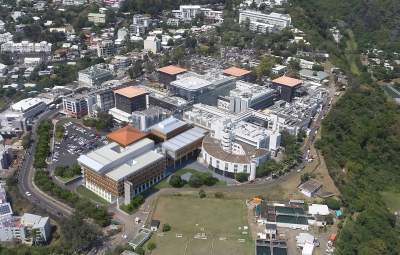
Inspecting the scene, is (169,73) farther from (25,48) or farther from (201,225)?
(25,48)

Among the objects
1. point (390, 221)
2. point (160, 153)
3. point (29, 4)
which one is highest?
point (29, 4)

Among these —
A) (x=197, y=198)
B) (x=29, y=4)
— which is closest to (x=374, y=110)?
(x=197, y=198)

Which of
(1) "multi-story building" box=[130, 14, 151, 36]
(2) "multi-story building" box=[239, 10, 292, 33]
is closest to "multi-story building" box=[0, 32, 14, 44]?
(1) "multi-story building" box=[130, 14, 151, 36]

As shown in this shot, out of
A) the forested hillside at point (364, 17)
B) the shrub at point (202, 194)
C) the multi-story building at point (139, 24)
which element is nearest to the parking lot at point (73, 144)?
the shrub at point (202, 194)

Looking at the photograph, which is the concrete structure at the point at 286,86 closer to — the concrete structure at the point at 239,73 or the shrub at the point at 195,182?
the concrete structure at the point at 239,73

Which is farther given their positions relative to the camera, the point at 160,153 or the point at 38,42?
the point at 38,42

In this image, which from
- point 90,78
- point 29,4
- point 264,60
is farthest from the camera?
point 29,4

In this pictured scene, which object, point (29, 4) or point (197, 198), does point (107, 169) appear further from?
point (29, 4)

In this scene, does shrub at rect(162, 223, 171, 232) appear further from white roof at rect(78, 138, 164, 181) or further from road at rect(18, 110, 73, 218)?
road at rect(18, 110, 73, 218)
